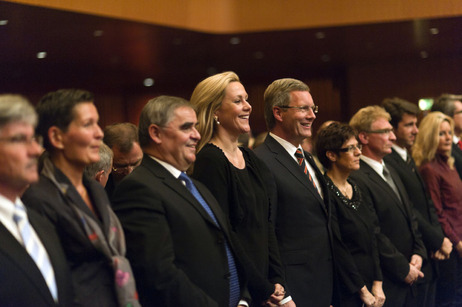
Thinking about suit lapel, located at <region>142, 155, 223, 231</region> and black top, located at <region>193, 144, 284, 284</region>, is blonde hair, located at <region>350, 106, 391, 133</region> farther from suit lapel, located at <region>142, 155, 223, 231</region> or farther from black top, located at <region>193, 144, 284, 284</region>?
suit lapel, located at <region>142, 155, 223, 231</region>

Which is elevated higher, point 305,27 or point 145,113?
point 305,27

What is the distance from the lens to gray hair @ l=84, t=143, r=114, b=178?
3664 mm

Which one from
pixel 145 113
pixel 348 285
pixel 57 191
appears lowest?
pixel 348 285

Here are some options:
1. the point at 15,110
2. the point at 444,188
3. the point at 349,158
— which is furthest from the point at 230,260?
the point at 444,188

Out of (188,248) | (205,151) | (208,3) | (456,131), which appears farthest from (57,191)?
(208,3)

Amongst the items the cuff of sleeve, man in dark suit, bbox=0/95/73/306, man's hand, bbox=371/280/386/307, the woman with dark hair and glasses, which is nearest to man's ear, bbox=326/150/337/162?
the woman with dark hair and glasses

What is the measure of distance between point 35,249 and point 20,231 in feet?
0.26

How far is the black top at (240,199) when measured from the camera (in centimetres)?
353

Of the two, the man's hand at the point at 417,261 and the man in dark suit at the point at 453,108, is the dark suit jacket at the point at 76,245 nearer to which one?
the man's hand at the point at 417,261

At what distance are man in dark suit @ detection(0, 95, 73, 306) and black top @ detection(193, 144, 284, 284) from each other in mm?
1232

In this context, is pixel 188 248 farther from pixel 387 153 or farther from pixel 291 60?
pixel 291 60

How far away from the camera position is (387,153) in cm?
531

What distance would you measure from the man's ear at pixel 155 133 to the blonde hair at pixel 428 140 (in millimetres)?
3430

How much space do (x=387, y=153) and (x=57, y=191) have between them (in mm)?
3227
